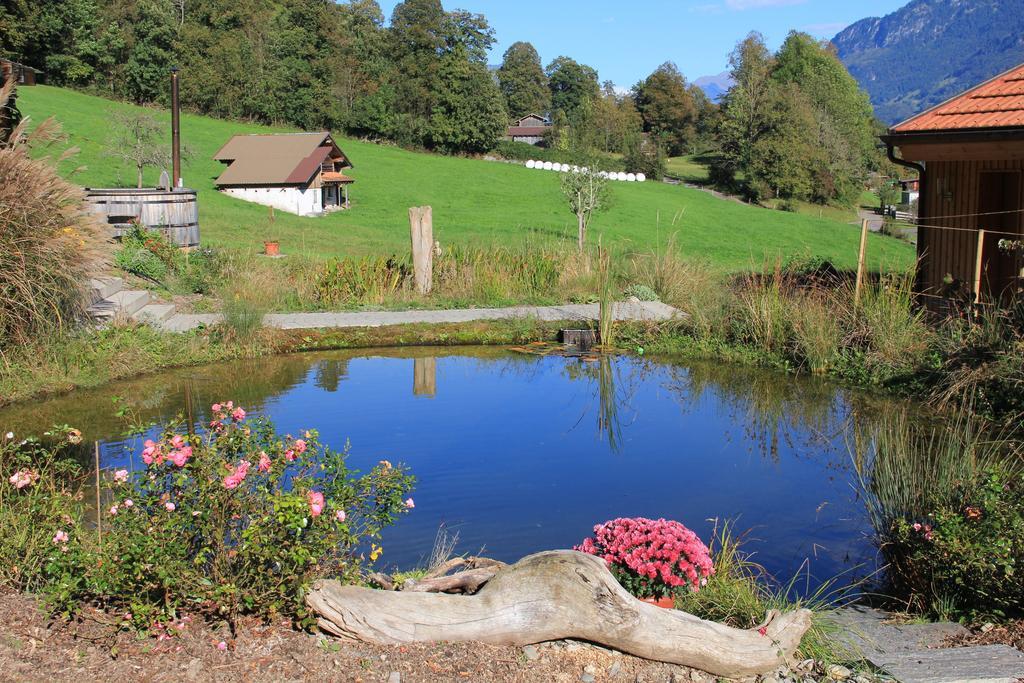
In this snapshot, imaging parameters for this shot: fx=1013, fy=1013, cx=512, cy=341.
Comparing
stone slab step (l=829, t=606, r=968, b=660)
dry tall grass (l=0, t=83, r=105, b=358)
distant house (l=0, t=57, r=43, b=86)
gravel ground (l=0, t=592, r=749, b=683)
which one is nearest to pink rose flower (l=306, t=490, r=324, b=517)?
gravel ground (l=0, t=592, r=749, b=683)

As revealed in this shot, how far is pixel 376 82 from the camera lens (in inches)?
2530

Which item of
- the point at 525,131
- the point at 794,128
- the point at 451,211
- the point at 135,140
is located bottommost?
the point at 451,211

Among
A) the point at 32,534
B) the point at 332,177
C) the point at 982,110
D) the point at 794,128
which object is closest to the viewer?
the point at 32,534

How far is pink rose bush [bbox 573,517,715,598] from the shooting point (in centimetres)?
439

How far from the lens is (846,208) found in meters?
61.1

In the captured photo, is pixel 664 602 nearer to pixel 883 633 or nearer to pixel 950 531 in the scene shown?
pixel 883 633

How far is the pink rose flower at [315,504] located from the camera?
389 cm

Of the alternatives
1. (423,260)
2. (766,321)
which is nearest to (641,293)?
(423,260)

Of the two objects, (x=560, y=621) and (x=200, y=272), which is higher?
(x=200, y=272)

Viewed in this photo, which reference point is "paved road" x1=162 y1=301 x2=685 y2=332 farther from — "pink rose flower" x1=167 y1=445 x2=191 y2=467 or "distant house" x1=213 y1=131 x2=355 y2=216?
"distant house" x1=213 y1=131 x2=355 y2=216

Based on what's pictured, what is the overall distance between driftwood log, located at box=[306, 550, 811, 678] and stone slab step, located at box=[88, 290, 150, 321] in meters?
8.76

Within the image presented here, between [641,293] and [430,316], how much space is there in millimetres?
3576

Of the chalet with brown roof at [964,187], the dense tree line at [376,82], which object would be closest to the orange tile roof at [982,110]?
the chalet with brown roof at [964,187]

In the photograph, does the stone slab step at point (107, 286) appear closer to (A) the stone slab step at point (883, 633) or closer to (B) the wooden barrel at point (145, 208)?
(B) the wooden barrel at point (145, 208)
